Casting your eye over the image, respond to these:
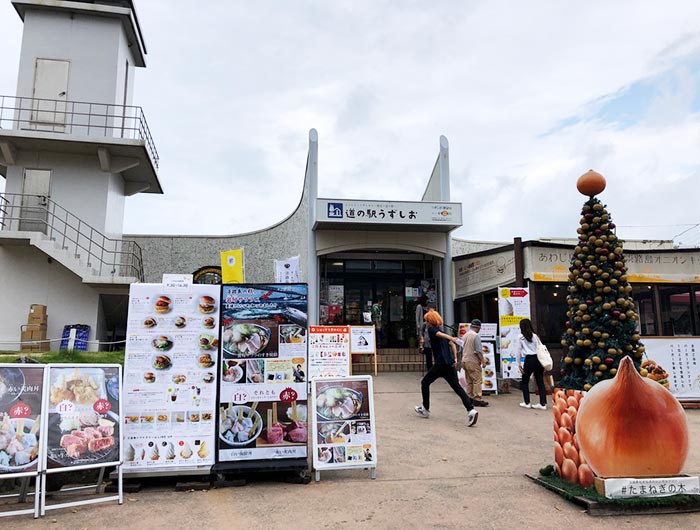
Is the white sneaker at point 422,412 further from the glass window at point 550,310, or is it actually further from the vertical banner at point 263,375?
the glass window at point 550,310

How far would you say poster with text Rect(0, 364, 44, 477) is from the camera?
12.7 ft

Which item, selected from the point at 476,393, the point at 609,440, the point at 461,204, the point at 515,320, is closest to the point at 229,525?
the point at 609,440

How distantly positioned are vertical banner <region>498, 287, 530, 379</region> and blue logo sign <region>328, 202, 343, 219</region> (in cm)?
508

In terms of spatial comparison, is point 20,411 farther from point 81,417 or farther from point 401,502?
point 401,502

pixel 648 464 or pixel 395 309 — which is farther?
pixel 395 309

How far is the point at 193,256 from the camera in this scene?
727 inches

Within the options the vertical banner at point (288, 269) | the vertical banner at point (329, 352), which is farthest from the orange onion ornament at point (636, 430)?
the vertical banner at point (288, 269)

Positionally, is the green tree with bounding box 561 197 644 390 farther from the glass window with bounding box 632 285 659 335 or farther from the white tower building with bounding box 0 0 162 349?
the white tower building with bounding box 0 0 162 349

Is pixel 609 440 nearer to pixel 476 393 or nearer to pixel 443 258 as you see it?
pixel 476 393

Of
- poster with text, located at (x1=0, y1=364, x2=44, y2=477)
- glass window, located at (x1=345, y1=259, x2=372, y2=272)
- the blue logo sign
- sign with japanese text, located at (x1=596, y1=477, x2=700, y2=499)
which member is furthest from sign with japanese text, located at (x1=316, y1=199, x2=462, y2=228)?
sign with japanese text, located at (x1=596, y1=477, x2=700, y2=499)

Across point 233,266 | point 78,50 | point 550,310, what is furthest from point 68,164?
point 550,310

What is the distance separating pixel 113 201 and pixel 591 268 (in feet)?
47.9

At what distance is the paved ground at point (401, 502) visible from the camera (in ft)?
12.1

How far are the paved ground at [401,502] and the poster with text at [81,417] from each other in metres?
0.43
